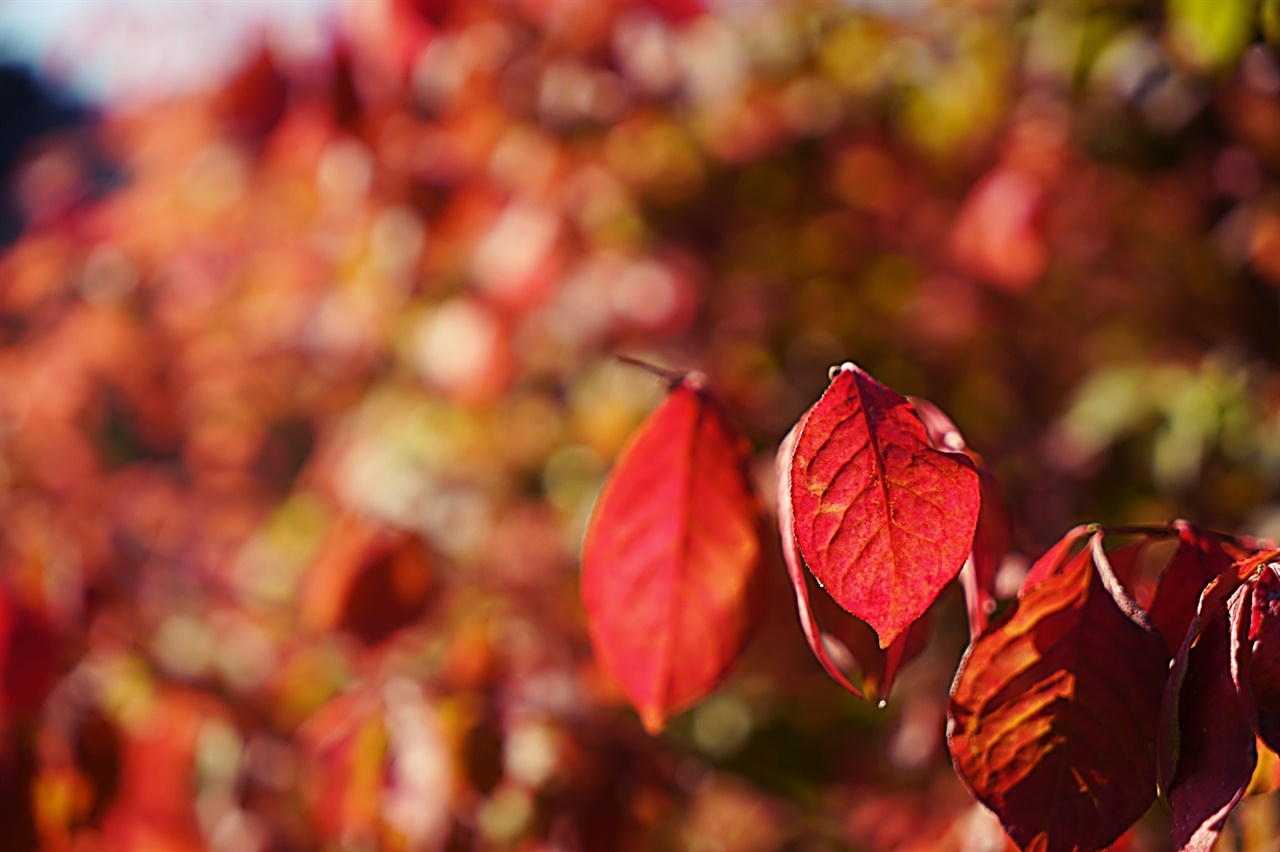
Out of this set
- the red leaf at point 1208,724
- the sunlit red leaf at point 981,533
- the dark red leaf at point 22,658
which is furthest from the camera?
the dark red leaf at point 22,658

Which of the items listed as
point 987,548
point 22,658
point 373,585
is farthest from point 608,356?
point 987,548

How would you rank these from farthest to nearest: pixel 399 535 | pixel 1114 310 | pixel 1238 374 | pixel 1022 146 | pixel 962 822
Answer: pixel 1114 310, pixel 1022 146, pixel 1238 374, pixel 399 535, pixel 962 822

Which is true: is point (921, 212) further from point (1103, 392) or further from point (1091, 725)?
point (1091, 725)

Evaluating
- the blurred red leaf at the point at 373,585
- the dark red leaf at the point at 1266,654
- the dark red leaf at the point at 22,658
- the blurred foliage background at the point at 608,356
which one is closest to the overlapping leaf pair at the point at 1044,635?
the dark red leaf at the point at 1266,654

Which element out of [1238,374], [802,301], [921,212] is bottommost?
[802,301]

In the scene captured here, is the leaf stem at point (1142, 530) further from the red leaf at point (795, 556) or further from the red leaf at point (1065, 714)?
the red leaf at point (795, 556)

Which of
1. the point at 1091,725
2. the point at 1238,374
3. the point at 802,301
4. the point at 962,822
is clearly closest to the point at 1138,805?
the point at 1091,725

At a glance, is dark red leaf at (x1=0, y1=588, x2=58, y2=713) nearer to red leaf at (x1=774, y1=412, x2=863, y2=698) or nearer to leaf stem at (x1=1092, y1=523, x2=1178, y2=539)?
red leaf at (x1=774, y1=412, x2=863, y2=698)
